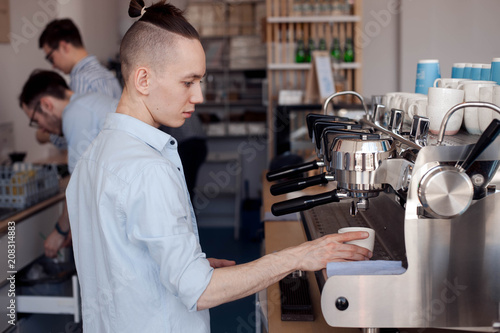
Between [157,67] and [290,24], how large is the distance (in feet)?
12.9

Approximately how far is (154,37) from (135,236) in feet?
1.46

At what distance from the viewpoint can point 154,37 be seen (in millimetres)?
1226

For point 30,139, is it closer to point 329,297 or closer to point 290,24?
point 290,24

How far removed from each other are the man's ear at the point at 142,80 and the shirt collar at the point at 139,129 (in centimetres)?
7

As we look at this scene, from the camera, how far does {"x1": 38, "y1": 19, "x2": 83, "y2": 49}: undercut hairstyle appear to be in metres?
3.39

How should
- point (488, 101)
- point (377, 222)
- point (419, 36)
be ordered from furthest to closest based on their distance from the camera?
point (419, 36), point (377, 222), point (488, 101)

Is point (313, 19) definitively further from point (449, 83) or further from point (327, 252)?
point (327, 252)

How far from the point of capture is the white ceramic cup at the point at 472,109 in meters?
1.37

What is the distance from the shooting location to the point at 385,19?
5.62 m

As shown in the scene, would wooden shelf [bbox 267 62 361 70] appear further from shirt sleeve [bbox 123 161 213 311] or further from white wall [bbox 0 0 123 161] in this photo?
shirt sleeve [bbox 123 161 213 311]

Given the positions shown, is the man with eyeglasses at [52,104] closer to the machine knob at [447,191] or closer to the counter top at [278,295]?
the counter top at [278,295]

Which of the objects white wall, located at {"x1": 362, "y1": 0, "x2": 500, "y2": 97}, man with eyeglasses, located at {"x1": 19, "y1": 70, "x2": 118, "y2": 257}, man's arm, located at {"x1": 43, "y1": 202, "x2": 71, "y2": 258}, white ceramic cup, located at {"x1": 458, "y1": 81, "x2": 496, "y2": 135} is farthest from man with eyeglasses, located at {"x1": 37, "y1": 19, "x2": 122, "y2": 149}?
white wall, located at {"x1": 362, "y1": 0, "x2": 500, "y2": 97}

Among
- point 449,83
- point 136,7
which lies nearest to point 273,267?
point 136,7

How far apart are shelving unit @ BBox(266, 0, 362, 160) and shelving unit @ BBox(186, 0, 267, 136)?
3.55ft
